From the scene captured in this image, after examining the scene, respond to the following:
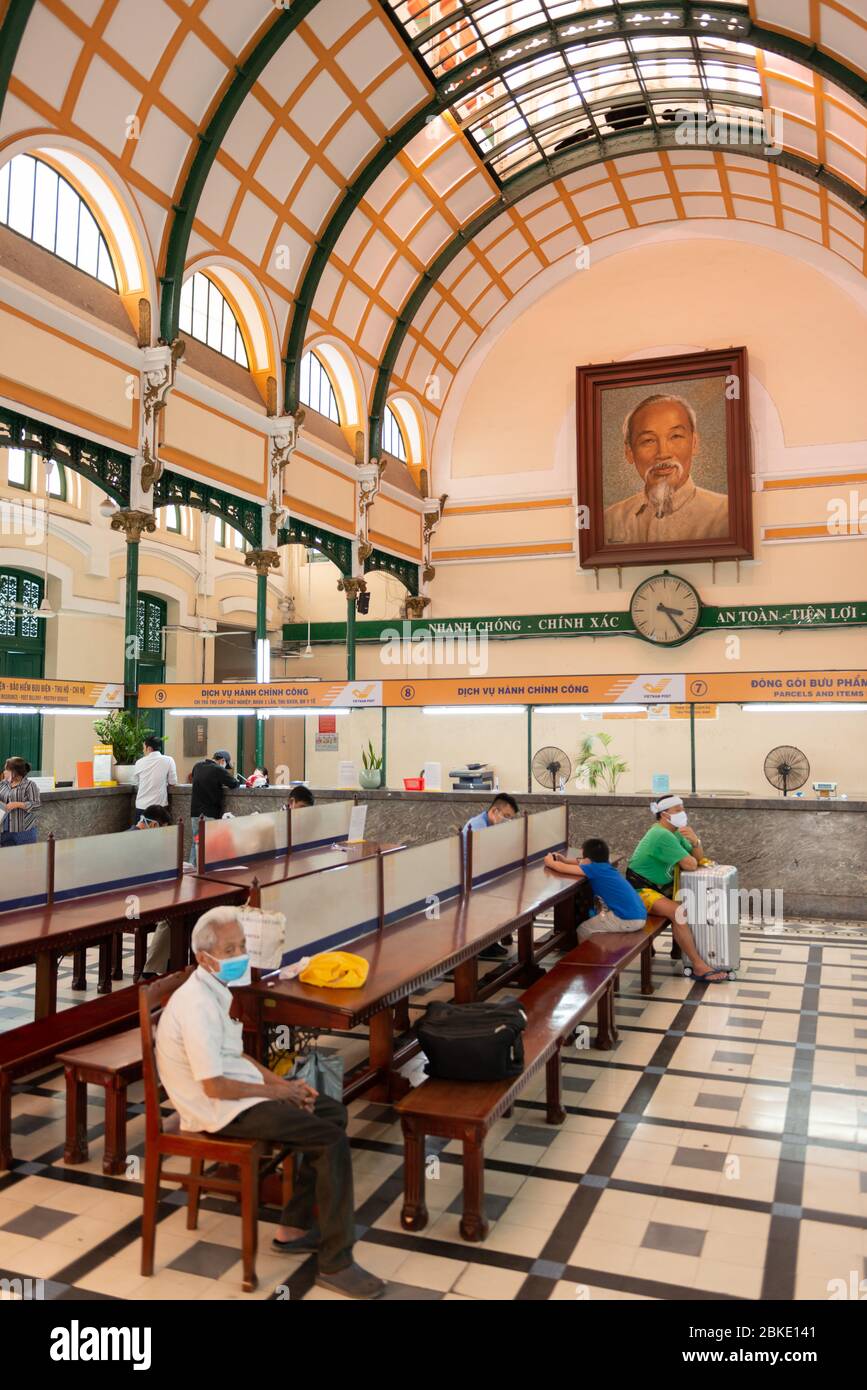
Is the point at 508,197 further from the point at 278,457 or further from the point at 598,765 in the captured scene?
the point at 598,765

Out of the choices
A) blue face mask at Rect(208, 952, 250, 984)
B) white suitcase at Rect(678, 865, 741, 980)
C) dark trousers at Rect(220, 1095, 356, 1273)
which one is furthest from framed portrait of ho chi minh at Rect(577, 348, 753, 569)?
dark trousers at Rect(220, 1095, 356, 1273)

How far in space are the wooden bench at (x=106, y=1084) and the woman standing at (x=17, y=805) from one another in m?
4.83

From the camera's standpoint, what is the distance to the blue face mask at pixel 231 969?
383 centimetres

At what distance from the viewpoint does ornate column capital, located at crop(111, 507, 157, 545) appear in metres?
13.7

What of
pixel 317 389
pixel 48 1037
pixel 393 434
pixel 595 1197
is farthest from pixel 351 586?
pixel 595 1197

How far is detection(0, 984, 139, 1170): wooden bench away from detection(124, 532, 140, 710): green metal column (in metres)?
8.73

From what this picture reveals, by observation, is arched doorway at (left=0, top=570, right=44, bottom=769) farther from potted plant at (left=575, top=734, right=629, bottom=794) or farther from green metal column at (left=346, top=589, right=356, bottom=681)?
potted plant at (left=575, top=734, right=629, bottom=794)

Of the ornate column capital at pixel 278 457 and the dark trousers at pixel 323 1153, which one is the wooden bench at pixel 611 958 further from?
the ornate column capital at pixel 278 457

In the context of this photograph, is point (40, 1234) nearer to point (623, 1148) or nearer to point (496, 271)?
point (623, 1148)

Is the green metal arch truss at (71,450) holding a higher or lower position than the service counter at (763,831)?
higher

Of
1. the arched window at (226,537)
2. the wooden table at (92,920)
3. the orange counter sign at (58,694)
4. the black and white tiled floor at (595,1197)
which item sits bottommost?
the black and white tiled floor at (595,1197)

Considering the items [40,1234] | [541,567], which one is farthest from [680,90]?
[40,1234]

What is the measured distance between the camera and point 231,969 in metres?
3.85

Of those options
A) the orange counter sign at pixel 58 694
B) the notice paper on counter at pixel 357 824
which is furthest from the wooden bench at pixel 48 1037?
the orange counter sign at pixel 58 694
